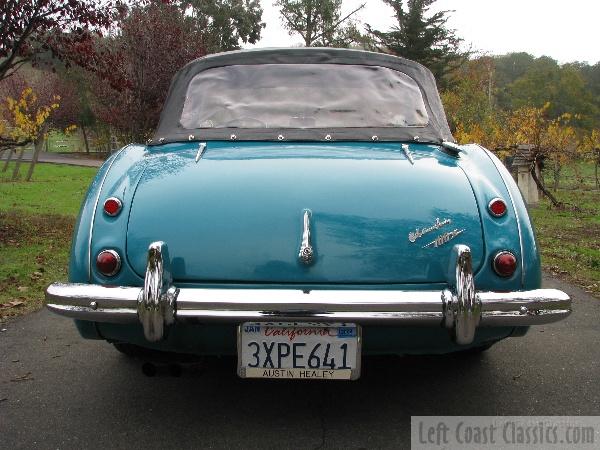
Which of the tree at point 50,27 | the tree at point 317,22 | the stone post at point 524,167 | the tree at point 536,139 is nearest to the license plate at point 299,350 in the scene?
the tree at point 50,27

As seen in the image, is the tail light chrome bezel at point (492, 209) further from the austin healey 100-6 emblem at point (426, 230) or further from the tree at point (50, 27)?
the tree at point (50, 27)

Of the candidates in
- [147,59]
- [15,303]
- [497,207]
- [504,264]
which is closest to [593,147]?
[147,59]

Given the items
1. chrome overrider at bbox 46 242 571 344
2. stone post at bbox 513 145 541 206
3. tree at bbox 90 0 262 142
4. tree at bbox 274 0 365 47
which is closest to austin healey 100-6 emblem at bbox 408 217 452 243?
chrome overrider at bbox 46 242 571 344

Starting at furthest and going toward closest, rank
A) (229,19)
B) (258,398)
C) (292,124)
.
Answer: (229,19) < (292,124) < (258,398)

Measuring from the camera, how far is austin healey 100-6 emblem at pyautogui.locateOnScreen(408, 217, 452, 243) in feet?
7.68

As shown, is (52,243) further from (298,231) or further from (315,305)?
(315,305)

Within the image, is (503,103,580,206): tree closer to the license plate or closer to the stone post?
the stone post

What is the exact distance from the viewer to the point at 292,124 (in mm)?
3295

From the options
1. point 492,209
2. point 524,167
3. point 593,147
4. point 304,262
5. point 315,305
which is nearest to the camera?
point 315,305

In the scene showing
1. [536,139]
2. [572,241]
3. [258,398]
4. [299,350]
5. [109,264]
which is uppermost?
[536,139]

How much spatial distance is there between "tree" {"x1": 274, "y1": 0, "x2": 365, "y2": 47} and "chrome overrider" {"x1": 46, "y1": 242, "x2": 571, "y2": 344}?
4408 centimetres

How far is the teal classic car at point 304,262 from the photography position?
2.20 m

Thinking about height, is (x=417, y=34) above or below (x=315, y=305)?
above

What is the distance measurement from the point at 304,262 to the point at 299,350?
1.11ft
